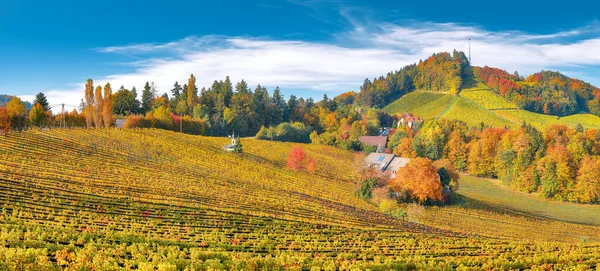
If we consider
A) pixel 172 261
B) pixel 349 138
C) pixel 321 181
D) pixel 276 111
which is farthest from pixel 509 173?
pixel 172 261

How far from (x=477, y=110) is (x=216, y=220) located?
138 meters

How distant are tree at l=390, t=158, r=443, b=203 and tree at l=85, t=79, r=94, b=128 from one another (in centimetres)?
6001

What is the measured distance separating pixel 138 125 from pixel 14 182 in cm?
5651

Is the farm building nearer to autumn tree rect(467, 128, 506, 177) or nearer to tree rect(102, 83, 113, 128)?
autumn tree rect(467, 128, 506, 177)

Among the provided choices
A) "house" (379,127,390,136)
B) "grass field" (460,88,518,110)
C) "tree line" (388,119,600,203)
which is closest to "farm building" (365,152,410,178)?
"tree line" (388,119,600,203)

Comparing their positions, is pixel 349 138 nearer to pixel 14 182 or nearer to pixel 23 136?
pixel 23 136

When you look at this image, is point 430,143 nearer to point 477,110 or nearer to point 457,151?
point 457,151

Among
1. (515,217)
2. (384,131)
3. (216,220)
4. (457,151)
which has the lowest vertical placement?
(515,217)

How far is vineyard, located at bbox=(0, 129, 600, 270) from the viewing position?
20953mm

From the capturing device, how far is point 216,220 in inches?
1380

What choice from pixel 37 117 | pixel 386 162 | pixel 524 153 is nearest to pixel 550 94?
pixel 524 153

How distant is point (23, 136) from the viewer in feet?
188

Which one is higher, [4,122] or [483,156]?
[4,122]

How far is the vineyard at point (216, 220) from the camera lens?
21.0 m
